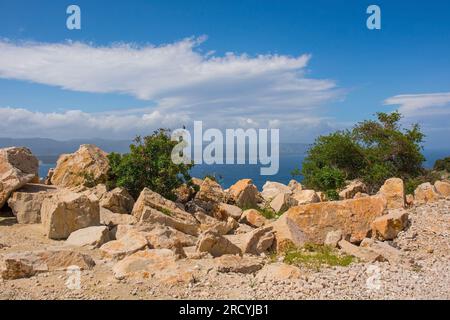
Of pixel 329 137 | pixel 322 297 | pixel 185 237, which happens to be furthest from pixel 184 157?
pixel 329 137

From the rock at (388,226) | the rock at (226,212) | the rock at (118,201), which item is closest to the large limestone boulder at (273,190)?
the rock at (226,212)

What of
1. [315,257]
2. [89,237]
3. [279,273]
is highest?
[89,237]

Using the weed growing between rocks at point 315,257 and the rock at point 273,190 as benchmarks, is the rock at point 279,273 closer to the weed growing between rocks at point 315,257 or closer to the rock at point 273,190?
the weed growing between rocks at point 315,257

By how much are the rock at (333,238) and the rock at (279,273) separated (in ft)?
11.4

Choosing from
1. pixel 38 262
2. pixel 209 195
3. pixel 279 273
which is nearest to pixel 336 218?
pixel 279 273

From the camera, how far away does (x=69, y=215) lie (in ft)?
46.2

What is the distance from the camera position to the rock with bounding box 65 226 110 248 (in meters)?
12.8

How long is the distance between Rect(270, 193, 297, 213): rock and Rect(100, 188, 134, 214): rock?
666 centimetres

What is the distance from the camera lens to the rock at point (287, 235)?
1334 cm

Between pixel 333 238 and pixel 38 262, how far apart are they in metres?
8.10

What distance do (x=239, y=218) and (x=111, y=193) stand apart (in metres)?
5.28

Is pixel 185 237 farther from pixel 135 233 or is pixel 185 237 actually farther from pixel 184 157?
pixel 184 157

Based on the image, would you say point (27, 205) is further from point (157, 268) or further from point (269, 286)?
point (269, 286)

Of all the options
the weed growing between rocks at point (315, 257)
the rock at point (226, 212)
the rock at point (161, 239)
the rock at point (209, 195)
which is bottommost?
the weed growing between rocks at point (315, 257)
